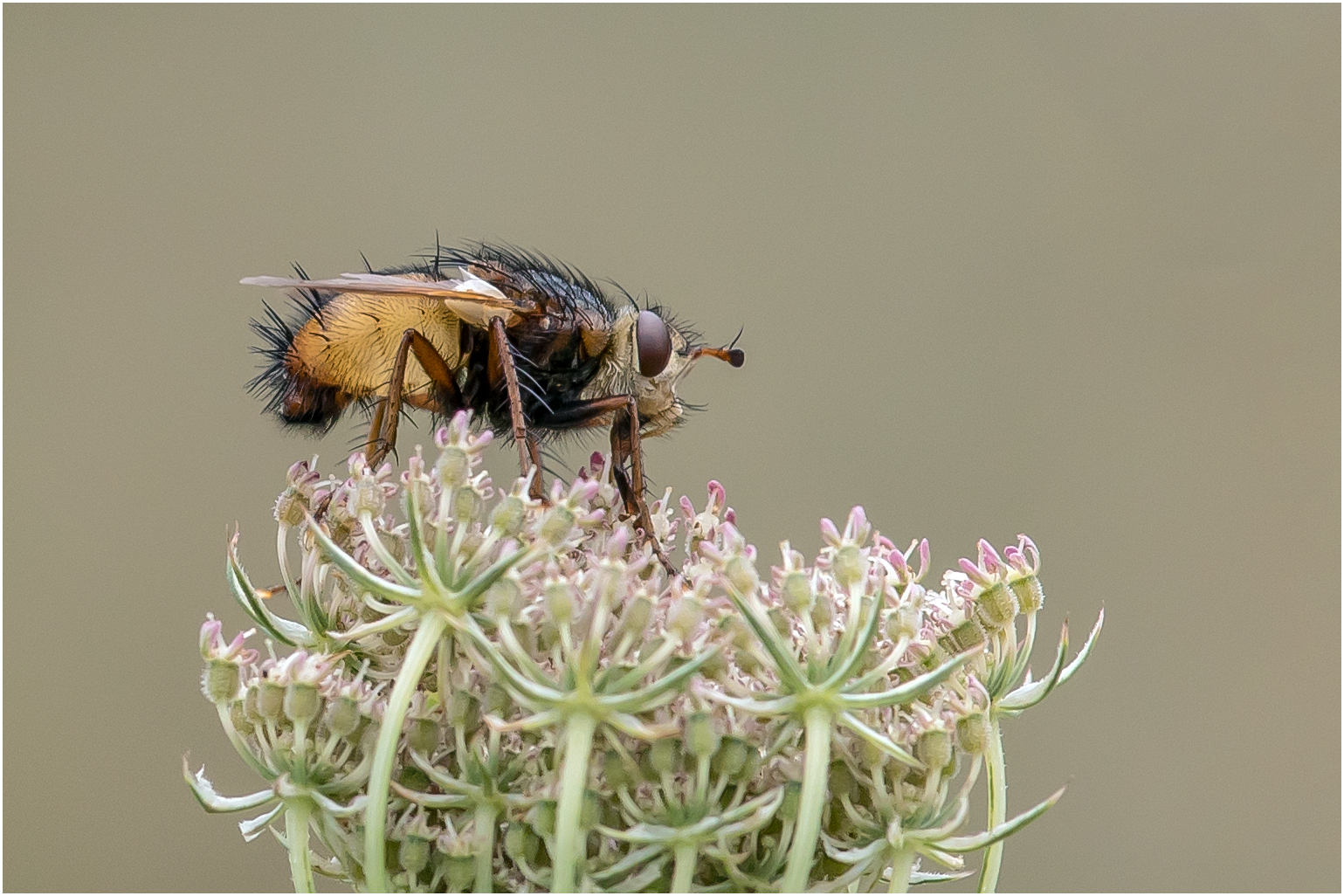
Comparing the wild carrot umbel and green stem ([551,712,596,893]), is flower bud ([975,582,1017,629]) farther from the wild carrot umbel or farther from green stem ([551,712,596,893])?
green stem ([551,712,596,893])

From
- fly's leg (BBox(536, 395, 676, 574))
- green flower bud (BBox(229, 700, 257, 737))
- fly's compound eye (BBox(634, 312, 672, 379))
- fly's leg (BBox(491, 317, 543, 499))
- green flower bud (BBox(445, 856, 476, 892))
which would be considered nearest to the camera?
green flower bud (BBox(445, 856, 476, 892))

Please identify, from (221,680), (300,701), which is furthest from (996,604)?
(221,680)

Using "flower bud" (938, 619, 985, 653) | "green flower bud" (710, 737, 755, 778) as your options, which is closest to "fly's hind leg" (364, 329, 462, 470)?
"green flower bud" (710, 737, 755, 778)

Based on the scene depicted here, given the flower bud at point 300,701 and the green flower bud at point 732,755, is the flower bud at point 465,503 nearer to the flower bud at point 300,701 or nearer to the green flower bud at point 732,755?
the flower bud at point 300,701

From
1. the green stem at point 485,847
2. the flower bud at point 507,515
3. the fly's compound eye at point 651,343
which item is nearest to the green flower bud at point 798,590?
the flower bud at point 507,515

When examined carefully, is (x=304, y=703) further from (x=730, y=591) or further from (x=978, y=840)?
(x=978, y=840)

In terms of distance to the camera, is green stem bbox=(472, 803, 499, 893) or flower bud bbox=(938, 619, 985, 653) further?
flower bud bbox=(938, 619, 985, 653)
